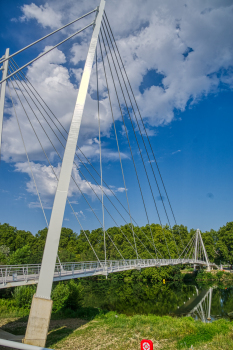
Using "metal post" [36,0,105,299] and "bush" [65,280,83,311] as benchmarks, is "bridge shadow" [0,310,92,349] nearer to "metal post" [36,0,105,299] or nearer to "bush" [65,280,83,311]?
"bush" [65,280,83,311]

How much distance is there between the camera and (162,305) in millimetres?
26172

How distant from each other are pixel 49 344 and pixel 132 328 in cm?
526

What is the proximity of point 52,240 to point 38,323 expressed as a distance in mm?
2729

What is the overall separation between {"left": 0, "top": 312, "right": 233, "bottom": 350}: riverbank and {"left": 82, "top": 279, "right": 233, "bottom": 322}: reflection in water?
24.8 ft

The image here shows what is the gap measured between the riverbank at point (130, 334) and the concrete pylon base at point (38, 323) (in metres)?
3.35

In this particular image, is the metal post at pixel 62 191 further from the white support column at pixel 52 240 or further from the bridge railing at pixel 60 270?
the bridge railing at pixel 60 270

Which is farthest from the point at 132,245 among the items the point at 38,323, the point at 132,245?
the point at 38,323

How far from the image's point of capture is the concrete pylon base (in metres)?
7.67

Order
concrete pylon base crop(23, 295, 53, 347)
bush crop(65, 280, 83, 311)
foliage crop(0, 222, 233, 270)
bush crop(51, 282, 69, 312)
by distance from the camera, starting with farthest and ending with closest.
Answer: foliage crop(0, 222, 233, 270) → bush crop(65, 280, 83, 311) → bush crop(51, 282, 69, 312) → concrete pylon base crop(23, 295, 53, 347)

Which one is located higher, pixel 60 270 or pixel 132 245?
pixel 132 245

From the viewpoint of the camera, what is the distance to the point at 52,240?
8344mm

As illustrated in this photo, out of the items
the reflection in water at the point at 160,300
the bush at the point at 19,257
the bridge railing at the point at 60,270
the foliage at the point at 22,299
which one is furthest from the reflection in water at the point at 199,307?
the bush at the point at 19,257

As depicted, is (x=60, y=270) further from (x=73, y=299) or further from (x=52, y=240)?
(x=73, y=299)

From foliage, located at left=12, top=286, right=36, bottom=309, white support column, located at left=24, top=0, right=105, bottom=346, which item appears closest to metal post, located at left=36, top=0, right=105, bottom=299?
white support column, located at left=24, top=0, right=105, bottom=346
